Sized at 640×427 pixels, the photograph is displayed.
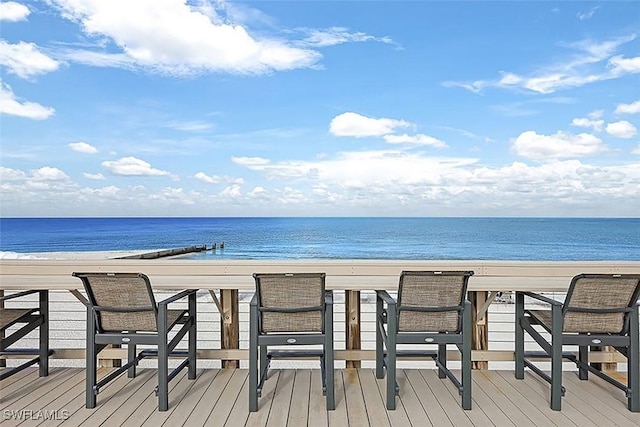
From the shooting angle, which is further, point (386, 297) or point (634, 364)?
point (386, 297)

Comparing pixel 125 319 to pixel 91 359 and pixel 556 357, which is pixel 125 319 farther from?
pixel 556 357

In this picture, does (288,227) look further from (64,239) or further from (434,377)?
(434,377)

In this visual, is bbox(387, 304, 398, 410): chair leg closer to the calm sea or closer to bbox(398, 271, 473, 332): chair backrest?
bbox(398, 271, 473, 332): chair backrest

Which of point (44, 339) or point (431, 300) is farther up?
point (431, 300)

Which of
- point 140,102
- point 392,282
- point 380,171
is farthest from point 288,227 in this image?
point 392,282

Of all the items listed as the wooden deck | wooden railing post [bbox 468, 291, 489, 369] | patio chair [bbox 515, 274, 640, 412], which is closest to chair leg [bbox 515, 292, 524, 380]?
the wooden deck

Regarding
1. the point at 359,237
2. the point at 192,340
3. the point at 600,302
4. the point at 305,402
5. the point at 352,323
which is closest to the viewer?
the point at 600,302

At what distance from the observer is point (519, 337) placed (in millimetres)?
3615

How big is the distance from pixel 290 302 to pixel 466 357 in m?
1.12

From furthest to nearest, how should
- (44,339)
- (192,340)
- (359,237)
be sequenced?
1. (359,237)
2. (44,339)
3. (192,340)

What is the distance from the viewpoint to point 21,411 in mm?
3059

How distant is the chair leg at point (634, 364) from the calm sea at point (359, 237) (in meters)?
19.1

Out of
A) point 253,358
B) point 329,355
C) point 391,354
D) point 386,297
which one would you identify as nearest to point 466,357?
point 391,354

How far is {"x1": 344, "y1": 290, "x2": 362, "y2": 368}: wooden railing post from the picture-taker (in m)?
3.94
